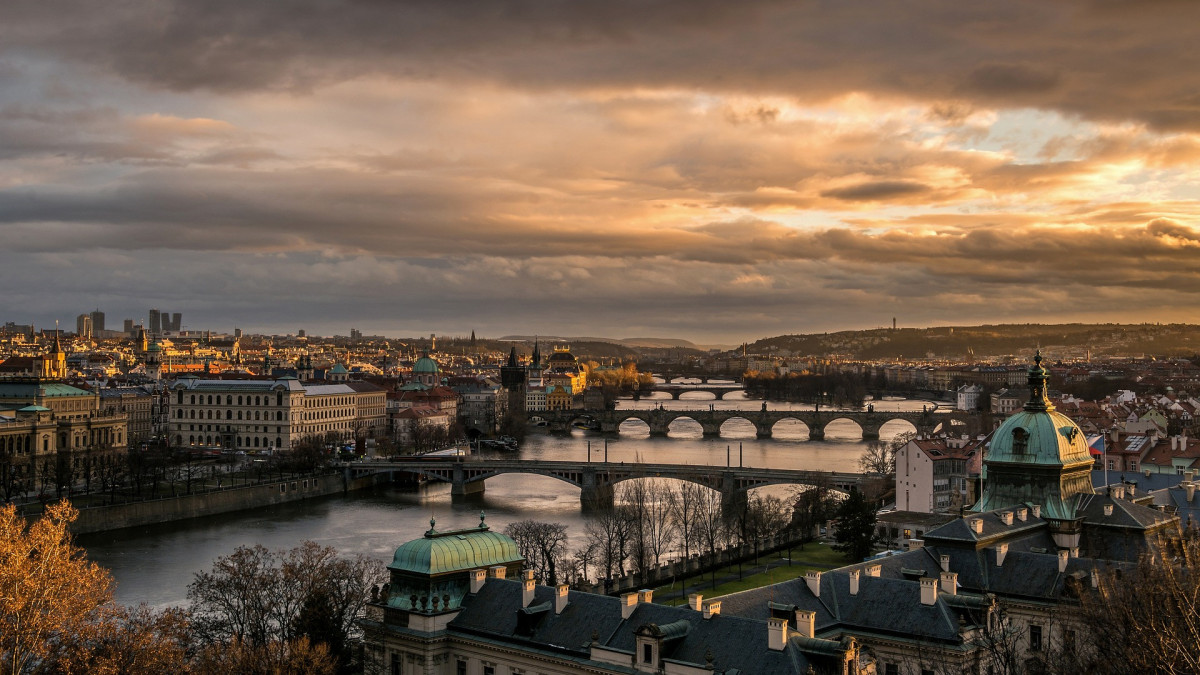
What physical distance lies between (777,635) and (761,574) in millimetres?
23103

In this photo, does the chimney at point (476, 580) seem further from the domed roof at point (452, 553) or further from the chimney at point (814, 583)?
the chimney at point (814, 583)

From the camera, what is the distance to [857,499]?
146ft

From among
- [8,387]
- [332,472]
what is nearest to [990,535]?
[332,472]

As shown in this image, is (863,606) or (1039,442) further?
(1039,442)

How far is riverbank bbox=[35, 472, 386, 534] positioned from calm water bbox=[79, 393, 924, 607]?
820 mm

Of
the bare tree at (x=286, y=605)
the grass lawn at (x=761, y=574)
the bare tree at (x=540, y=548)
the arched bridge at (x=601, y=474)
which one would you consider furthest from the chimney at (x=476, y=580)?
the arched bridge at (x=601, y=474)

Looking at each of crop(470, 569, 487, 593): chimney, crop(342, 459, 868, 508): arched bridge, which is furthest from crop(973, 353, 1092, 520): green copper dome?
crop(342, 459, 868, 508): arched bridge

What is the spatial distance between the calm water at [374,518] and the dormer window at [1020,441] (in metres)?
24.4

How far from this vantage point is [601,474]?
7131 centimetres

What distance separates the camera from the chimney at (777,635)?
2073cm

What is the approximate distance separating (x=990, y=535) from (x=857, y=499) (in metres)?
15.1

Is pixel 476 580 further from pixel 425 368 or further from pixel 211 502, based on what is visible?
pixel 425 368

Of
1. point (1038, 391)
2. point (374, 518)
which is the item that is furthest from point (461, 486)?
point (1038, 391)

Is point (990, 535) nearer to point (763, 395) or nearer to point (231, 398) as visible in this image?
point (231, 398)
